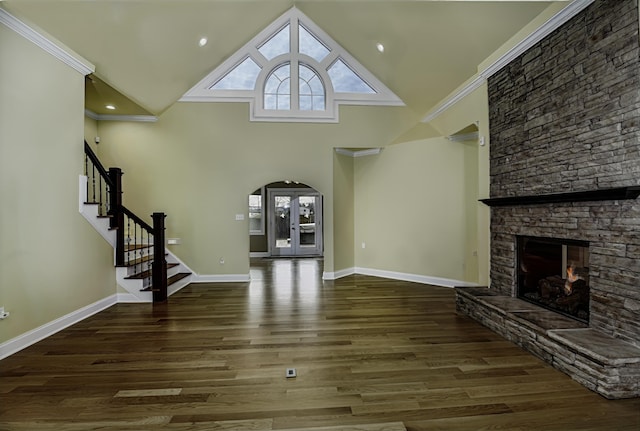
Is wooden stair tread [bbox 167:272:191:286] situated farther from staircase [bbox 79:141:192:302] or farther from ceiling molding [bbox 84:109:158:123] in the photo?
ceiling molding [bbox 84:109:158:123]

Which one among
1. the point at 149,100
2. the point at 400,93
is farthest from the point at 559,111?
the point at 149,100

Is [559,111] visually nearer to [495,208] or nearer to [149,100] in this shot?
[495,208]

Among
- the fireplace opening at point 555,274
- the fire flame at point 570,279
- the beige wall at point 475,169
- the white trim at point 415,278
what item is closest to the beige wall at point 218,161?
the white trim at point 415,278

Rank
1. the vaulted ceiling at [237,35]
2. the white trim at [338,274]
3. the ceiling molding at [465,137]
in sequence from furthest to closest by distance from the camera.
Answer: the white trim at [338,274] → the ceiling molding at [465,137] → the vaulted ceiling at [237,35]

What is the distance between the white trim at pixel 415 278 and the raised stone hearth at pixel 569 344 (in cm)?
179

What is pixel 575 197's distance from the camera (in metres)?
2.81

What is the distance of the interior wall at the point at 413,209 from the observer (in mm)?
5527

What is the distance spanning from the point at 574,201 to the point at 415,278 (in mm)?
Result: 3384

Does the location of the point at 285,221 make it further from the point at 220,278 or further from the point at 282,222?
the point at 220,278

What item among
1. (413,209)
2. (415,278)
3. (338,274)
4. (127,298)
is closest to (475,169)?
(413,209)

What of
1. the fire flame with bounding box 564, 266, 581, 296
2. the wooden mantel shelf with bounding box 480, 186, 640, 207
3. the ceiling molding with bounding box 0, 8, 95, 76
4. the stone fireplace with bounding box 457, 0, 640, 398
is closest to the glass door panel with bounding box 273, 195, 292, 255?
the ceiling molding with bounding box 0, 8, 95, 76

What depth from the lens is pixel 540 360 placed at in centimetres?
271

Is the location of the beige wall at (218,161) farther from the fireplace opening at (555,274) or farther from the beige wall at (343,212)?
the fireplace opening at (555,274)

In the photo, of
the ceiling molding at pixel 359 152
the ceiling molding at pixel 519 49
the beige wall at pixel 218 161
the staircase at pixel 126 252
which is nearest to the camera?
the ceiling molding at pixel 519 49
